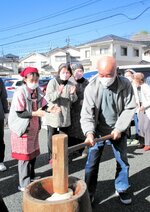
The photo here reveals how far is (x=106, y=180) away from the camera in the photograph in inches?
159

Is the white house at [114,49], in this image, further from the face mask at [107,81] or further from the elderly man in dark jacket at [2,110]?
the face mask at [107,81]

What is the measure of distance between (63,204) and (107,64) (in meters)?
1.47

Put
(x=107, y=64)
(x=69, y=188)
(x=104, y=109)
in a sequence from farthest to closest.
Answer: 1. (x=104, y=109)
2. (x=107, y=64)
3. (x=69, y=188)

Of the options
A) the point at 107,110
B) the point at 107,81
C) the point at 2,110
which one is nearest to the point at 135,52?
the point at 2,110

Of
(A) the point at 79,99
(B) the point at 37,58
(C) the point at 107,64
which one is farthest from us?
(B) the point at 37,58

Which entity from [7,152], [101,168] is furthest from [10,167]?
[101,168]

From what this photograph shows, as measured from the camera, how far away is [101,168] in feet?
14.8

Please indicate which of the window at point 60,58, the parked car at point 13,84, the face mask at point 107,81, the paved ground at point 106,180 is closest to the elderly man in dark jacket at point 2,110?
the paved ground at point 106,180

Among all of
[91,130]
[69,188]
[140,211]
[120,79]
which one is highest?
[120,79]

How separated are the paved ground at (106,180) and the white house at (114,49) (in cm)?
3284

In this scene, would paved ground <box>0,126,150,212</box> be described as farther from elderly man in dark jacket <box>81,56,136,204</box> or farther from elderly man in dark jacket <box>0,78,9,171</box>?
elderly man in dark jacket <box>81,56,136,204</box>

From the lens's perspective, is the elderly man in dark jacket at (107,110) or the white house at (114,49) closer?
the elderly man in dark jacket at (107,110)

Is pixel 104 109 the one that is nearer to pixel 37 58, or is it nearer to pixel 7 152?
pixel 7 152

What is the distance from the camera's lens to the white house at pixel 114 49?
125 feet
